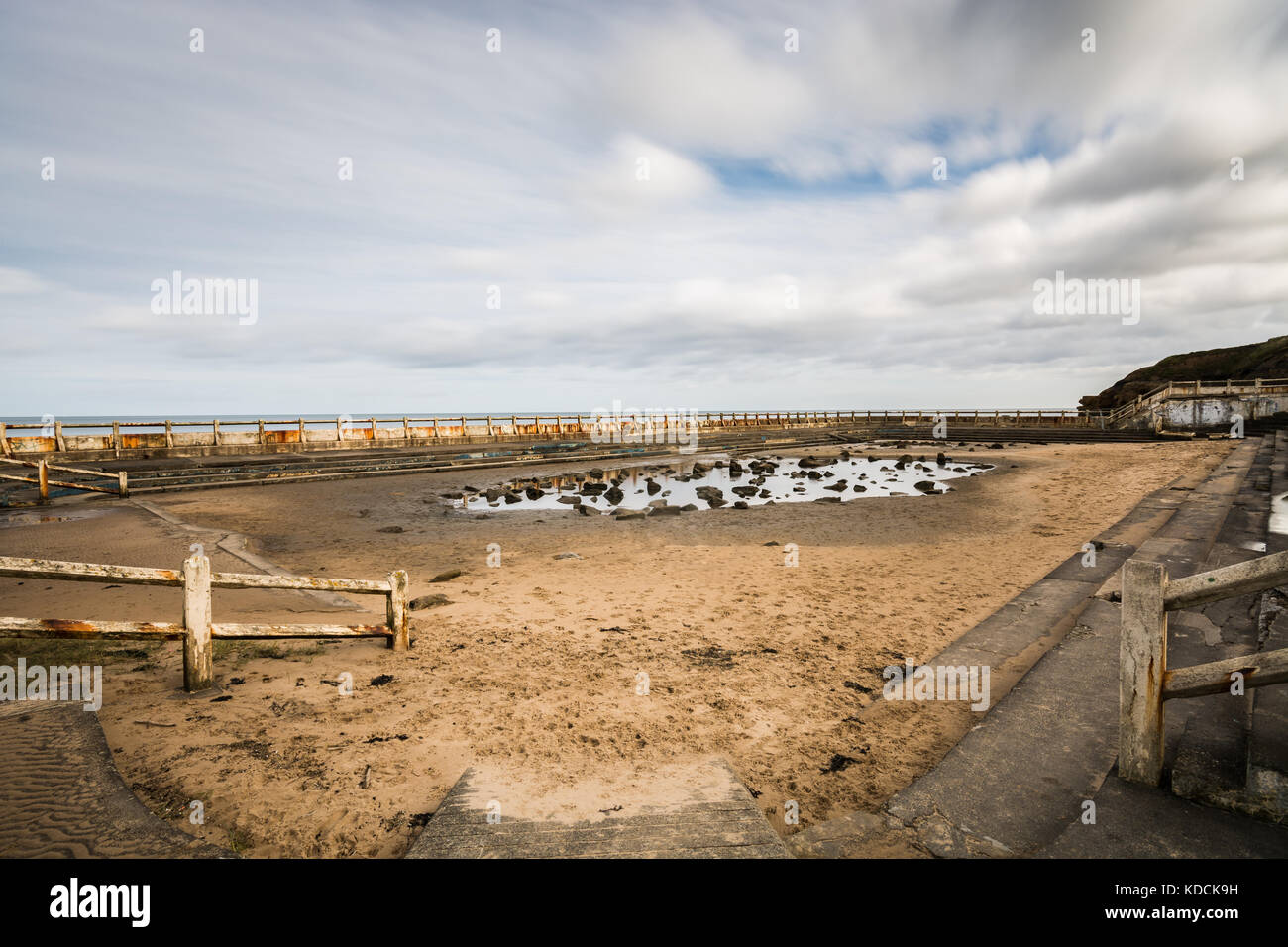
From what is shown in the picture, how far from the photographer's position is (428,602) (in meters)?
7.58

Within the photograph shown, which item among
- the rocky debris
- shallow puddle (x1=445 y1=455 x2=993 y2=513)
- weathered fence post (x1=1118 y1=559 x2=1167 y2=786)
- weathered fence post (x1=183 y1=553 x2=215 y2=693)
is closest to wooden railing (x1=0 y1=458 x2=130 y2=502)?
shallow puddle (x1=445 y1=455 x2=993 y2=513)

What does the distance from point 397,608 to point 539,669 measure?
63.6 inches

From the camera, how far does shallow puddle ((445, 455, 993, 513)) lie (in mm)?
18516

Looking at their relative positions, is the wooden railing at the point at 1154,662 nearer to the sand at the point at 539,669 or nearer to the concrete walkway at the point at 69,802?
the sand at the point at 539,669

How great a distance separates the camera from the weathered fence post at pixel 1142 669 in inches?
114

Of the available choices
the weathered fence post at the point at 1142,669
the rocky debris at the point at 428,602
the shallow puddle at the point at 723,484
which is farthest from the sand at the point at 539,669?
the shallow puddle at the point at 723,484

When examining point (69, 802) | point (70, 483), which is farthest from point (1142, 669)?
point (70, 483)

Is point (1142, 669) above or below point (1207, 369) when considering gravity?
below

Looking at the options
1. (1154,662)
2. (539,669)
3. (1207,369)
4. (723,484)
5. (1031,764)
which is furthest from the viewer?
(1207,369)

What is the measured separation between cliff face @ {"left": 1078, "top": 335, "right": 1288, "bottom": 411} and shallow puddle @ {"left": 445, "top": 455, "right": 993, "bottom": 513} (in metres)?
43.2

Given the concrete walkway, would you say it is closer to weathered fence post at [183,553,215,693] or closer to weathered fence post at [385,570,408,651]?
weathered fence post at [183,553,215,693]

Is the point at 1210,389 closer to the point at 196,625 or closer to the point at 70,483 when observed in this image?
the point at 196,625
